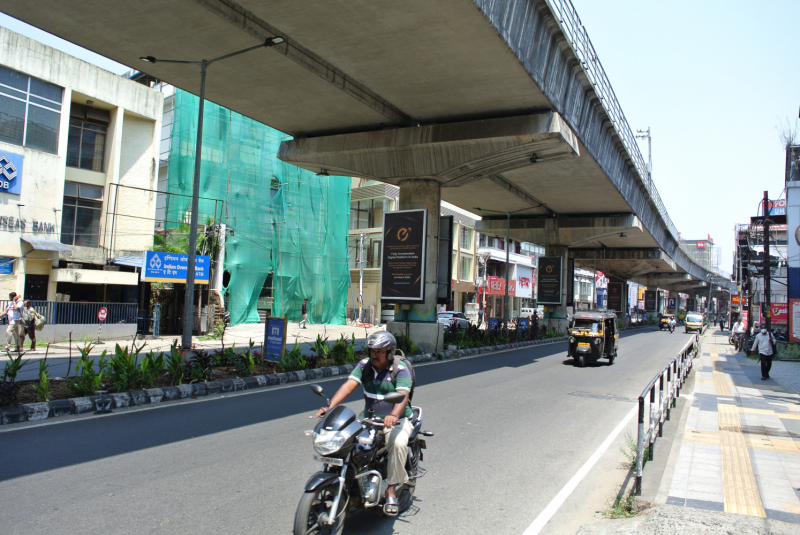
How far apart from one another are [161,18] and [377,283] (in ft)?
120

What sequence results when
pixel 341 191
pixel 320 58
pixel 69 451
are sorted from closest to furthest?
pixel 69 451
pixel 320 58
pixel 341 191

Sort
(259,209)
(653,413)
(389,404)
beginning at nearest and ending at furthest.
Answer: (389,404)
(653,413)
(259,209)

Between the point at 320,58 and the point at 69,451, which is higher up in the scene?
the point at 320,58

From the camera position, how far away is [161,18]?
12.4 metres

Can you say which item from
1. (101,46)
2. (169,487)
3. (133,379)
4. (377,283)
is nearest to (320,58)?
(101,46)

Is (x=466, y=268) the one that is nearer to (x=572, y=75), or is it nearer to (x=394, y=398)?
(x=572, y=75)

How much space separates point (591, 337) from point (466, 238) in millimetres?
37043

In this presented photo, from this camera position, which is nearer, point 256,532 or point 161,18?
point 256,532

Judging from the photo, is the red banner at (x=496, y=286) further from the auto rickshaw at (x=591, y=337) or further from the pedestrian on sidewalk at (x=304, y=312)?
the auto rickshaw at (x=591, y=337)

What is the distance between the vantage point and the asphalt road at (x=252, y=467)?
4.70 m

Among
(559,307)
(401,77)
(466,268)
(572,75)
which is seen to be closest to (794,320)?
(559,307)

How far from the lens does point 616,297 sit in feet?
219

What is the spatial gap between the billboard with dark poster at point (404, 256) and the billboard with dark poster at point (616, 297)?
52206 millimetres

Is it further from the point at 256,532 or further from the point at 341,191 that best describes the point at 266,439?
the point at 341,191
